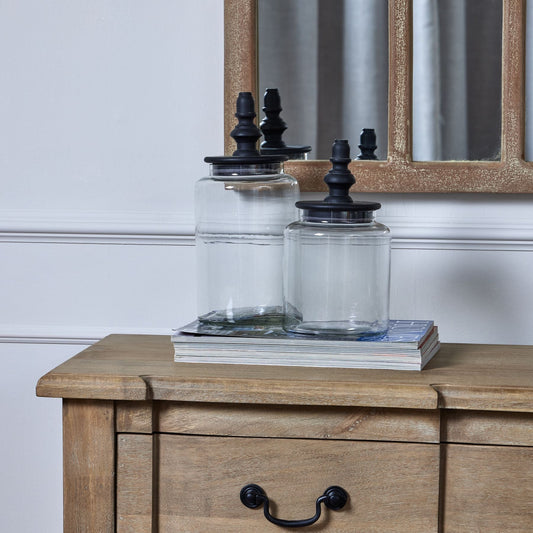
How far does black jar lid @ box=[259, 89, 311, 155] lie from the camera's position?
1.25 metres

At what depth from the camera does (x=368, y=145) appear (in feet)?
4.12

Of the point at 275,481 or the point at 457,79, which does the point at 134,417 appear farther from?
the point at 457,79

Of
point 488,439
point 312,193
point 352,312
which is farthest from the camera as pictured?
point 312,193

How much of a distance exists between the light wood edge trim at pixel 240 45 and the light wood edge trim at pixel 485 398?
0.62m

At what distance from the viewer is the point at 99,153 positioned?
4.40 ft

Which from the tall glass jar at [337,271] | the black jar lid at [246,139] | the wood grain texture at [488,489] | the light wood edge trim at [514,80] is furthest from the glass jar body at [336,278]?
the light wood edge trim at [514,80]

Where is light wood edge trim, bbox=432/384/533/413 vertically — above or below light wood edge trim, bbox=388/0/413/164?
below

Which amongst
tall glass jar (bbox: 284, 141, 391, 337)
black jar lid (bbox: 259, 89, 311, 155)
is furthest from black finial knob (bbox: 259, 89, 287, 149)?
tall glass jar (bbox: 284, 141, 391, 337)

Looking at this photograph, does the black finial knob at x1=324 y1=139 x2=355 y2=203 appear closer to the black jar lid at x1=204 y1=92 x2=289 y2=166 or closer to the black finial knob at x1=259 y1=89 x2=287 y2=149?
the black jar lid at x1=204 y1=92 x2=289 y2=166

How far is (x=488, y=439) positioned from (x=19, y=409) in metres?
0.87

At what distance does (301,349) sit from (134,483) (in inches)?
9.8

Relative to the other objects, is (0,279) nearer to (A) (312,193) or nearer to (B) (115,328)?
(B) (115,328)

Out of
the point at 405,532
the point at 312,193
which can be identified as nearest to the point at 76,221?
the point at 312,193

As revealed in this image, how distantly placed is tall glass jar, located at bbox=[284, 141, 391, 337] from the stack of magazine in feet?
0.13
